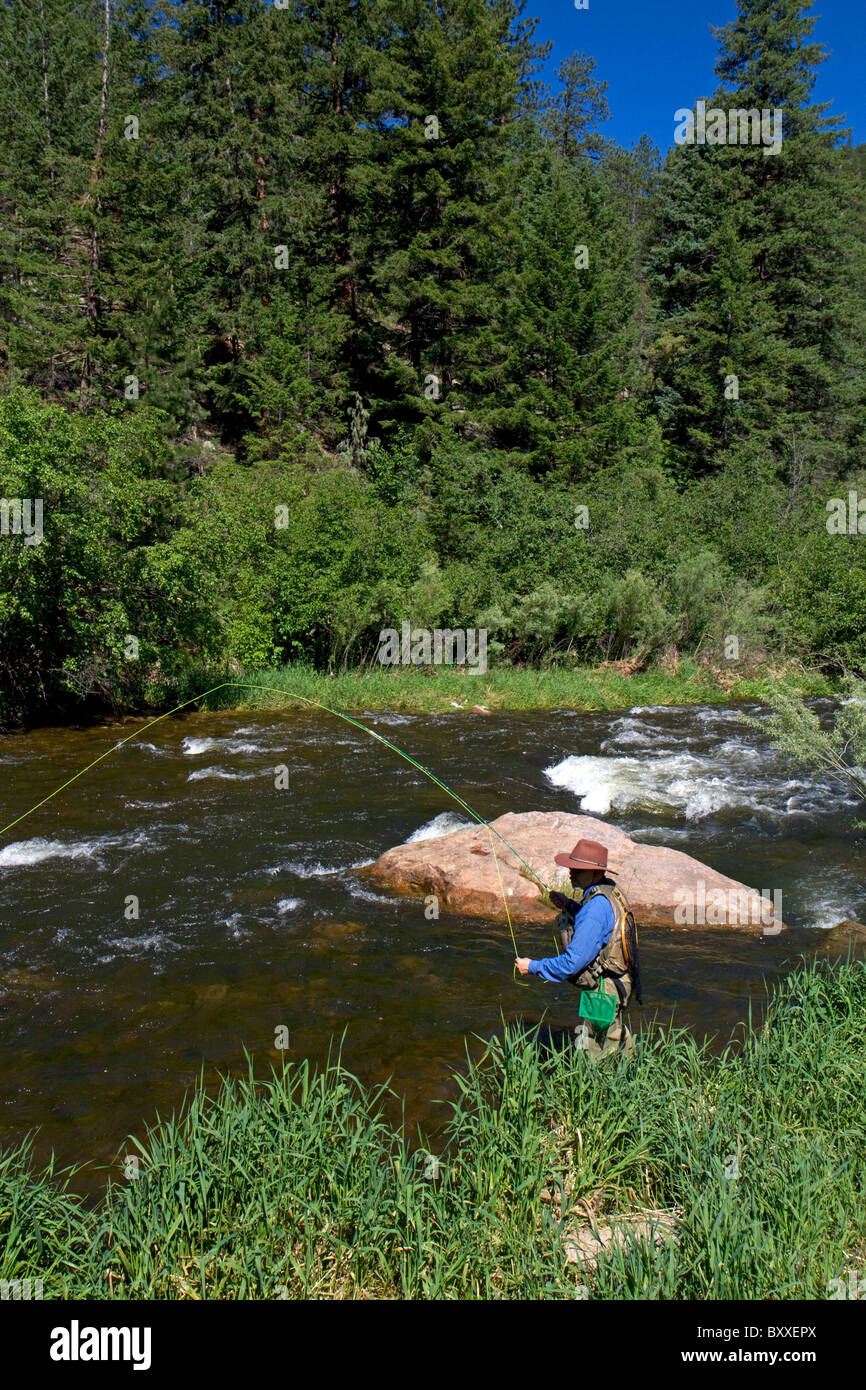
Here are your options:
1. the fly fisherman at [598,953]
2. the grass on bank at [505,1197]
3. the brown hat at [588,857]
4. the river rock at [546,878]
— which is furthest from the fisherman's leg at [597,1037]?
the river rock at [546,878]

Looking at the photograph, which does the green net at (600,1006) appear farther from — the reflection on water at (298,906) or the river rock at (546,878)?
the river rock at (546,878)

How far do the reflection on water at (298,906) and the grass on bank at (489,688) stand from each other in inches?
88.0

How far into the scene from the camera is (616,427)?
33438 millimetres

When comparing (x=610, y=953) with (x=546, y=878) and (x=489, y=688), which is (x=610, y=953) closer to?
(x=546, y=878)

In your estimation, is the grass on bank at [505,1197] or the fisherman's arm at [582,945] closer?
the grass on bank at [505,1197]

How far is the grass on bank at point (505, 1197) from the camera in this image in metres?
3.92

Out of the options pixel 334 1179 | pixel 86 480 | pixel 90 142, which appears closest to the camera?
pixel 334 1179

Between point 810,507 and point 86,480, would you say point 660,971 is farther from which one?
point 810,507

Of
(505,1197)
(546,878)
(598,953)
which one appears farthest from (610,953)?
(546,878)

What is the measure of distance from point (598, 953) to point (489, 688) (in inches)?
570

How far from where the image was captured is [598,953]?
556 centimetres
